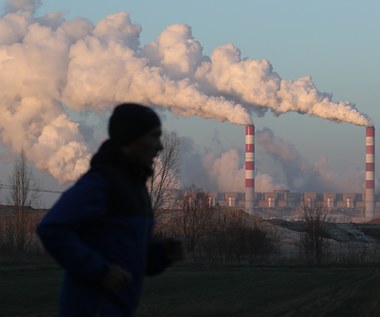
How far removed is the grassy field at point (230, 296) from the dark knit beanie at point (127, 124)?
54.4ft

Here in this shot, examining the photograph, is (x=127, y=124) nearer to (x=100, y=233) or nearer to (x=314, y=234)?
(x=100, y=233)

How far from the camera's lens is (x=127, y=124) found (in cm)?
438

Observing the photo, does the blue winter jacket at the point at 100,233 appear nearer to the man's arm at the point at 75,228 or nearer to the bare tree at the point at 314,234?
the man's arm at the point at 75,228

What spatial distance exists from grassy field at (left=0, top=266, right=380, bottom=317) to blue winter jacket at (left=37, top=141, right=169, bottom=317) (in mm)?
16568

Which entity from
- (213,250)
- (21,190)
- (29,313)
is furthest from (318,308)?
(21,190)

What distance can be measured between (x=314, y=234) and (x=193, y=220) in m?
13.1

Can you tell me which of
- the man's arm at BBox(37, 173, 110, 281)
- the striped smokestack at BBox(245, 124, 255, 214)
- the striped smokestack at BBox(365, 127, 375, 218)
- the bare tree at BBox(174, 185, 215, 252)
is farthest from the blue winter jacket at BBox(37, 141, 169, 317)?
the striped smokestack at BBox(365, 127, 375, 218)

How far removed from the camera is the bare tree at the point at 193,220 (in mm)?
76312

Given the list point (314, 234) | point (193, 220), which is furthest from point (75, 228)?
point (193, 220)

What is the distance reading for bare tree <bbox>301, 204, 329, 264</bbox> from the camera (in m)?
67.2

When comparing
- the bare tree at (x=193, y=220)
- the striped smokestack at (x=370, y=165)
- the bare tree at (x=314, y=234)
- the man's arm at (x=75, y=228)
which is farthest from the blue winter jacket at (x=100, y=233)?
the striped smokestack at (x=370, y=165)

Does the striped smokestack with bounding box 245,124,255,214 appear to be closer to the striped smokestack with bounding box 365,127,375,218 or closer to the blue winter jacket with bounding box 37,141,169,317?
the striped smokestack with bounding box 365,127,375,218

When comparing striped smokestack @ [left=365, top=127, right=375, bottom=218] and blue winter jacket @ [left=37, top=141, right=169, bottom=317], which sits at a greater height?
striped smokestack @ [left=365, top=127, right=375, bottom=218]

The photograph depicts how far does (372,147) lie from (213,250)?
40.9 metres
